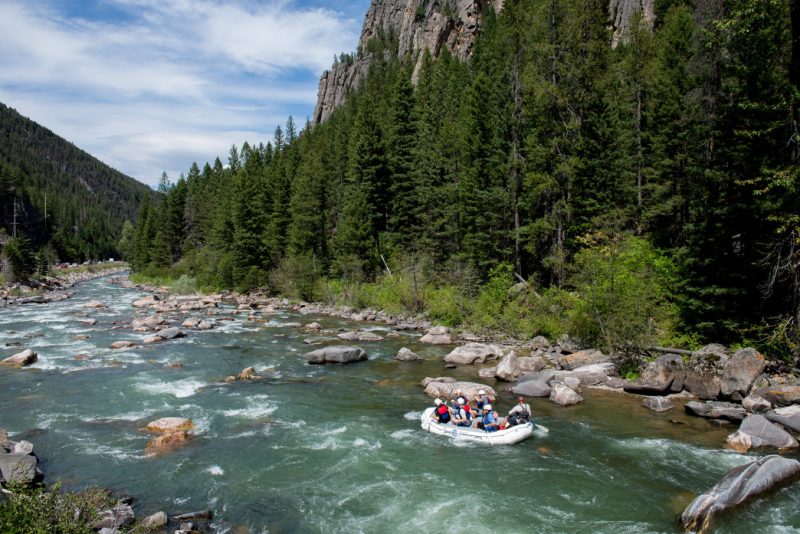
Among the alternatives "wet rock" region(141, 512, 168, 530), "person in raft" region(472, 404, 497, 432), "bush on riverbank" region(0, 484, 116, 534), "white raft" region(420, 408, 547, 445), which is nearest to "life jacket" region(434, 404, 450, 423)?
"white raft" region(420, 408, 547, 445)

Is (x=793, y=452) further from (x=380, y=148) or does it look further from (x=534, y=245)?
(x=380, y=148)

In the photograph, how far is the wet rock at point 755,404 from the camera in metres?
14.8

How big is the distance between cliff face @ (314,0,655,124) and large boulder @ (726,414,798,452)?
59.6 metres

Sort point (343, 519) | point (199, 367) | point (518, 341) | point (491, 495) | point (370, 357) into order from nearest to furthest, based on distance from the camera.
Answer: point (343, 519) < point (491, 495) < point (199, 367) < point (370, 357) < point (518, 341)

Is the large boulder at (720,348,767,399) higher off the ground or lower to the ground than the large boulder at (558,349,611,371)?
higher

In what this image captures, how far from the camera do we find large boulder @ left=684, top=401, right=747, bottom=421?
48.1 ft

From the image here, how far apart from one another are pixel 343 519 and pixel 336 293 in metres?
32.7

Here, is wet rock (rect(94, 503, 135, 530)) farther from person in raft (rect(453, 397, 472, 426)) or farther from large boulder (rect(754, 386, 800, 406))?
large boulder (rect(754, 386, 800, 406))

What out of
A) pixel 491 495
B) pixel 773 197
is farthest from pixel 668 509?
pixel 773 197

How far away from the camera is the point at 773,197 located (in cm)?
1670

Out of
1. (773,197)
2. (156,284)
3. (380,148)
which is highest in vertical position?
(380,148)

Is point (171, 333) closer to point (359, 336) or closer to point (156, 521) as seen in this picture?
point (359, 336)

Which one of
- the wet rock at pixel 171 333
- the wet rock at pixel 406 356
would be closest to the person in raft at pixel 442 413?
the wet rock at pixel 406 356

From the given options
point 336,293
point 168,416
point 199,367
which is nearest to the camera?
point 168,416
